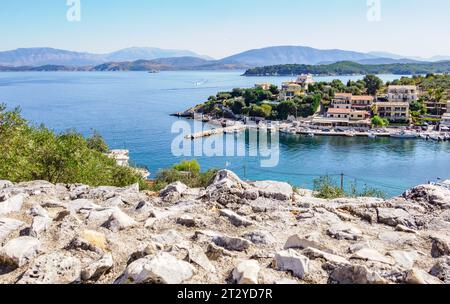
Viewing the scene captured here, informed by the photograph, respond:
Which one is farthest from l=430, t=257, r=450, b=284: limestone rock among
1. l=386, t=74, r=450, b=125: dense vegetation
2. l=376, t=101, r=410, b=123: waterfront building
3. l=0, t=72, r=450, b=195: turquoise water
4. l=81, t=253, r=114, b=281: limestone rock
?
l=386, t=74, r=450, b=125: dense vegetation

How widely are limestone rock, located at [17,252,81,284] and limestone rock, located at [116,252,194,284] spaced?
0.46 m

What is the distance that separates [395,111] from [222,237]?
63817 millimetres

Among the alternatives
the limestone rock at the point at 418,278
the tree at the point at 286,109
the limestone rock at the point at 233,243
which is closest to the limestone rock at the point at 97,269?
the limestone rock at the point at 233,243

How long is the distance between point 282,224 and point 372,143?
49.7 m

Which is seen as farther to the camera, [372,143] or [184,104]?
[184,104]

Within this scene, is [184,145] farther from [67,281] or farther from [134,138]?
[67,281]

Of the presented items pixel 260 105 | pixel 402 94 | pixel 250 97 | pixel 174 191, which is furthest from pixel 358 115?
pixel 174 191

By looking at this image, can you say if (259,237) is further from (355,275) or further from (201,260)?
(355,275)

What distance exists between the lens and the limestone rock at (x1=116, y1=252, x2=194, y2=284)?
289 cm

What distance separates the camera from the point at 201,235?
3.94 metres

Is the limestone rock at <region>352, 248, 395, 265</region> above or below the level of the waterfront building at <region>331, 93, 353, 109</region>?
above

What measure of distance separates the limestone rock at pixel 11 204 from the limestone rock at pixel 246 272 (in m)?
2.88

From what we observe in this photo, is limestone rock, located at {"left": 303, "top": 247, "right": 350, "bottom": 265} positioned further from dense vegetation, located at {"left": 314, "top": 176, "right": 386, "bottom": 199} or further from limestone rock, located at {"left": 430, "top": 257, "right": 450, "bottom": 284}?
dense vegetation, located at {"left": 314, "top": 176, "right": 386, "bottom": 199}
